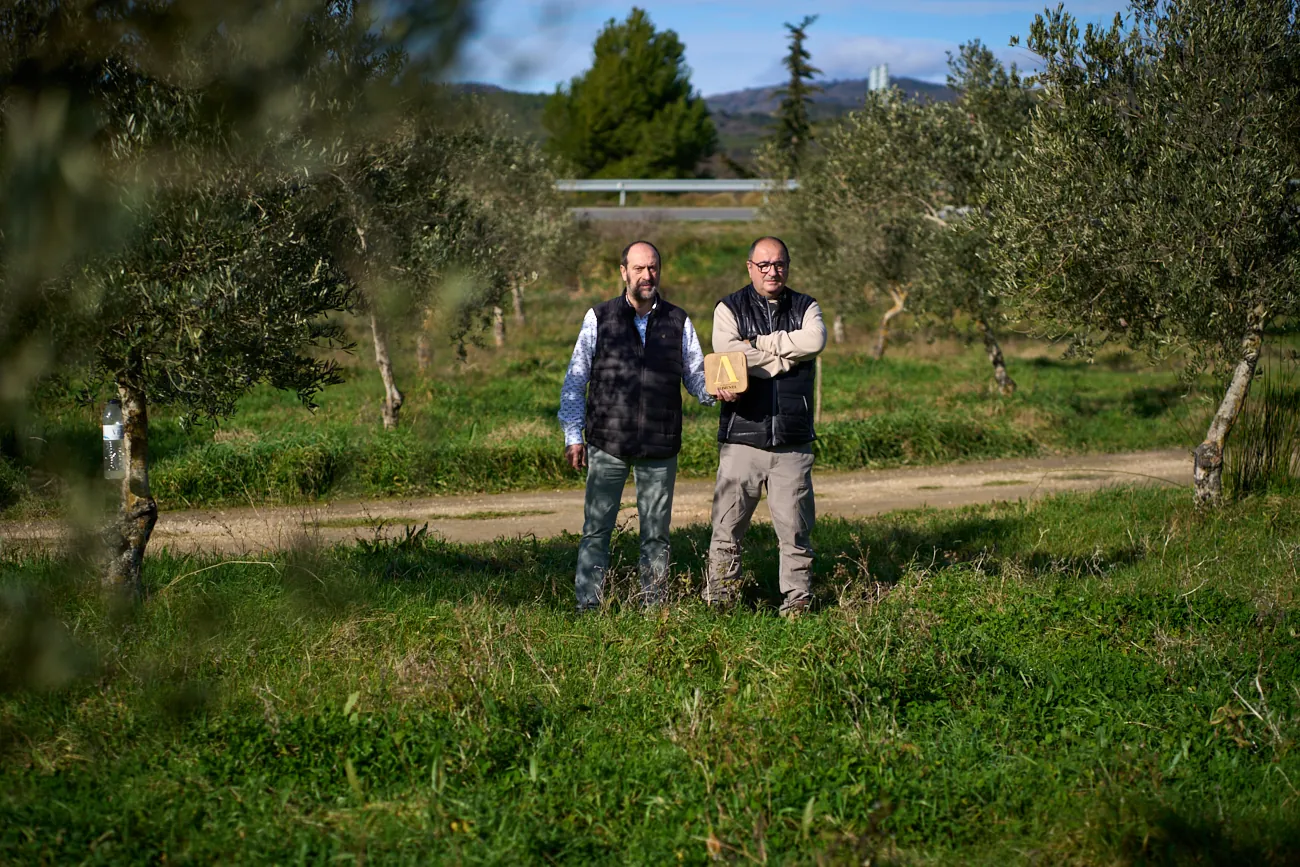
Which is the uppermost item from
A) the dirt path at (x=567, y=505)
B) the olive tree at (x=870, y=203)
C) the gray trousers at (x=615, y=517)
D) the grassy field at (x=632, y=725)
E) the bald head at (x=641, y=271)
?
the olive tree at (x=870, y=203)

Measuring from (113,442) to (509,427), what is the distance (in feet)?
31.5

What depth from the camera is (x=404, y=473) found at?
1312 cm

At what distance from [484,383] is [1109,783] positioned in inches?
607

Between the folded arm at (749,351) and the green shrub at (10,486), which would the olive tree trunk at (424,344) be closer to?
the folded arm at (749,351)

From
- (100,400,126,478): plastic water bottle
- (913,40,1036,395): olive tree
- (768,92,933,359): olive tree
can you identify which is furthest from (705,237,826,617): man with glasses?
(768,92,933,359): olive tree

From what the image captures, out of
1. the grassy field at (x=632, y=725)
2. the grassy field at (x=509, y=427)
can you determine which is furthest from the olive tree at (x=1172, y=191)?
the grassy field at (x=632, y=725)

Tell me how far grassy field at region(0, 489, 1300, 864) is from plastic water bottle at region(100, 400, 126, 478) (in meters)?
0.55

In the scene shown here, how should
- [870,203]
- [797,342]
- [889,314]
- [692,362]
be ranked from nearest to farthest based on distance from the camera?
[797,342], [692,362], [870,203], [889,314]

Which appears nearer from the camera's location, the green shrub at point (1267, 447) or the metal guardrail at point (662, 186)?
the green shrub at point (1267, 447)

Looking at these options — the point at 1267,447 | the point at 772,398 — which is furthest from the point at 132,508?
the point at 1267,447

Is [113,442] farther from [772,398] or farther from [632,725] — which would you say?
[772,398]

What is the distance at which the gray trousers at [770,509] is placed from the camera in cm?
677

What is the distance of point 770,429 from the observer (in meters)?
6.73

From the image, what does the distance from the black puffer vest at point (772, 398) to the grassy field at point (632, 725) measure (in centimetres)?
105
